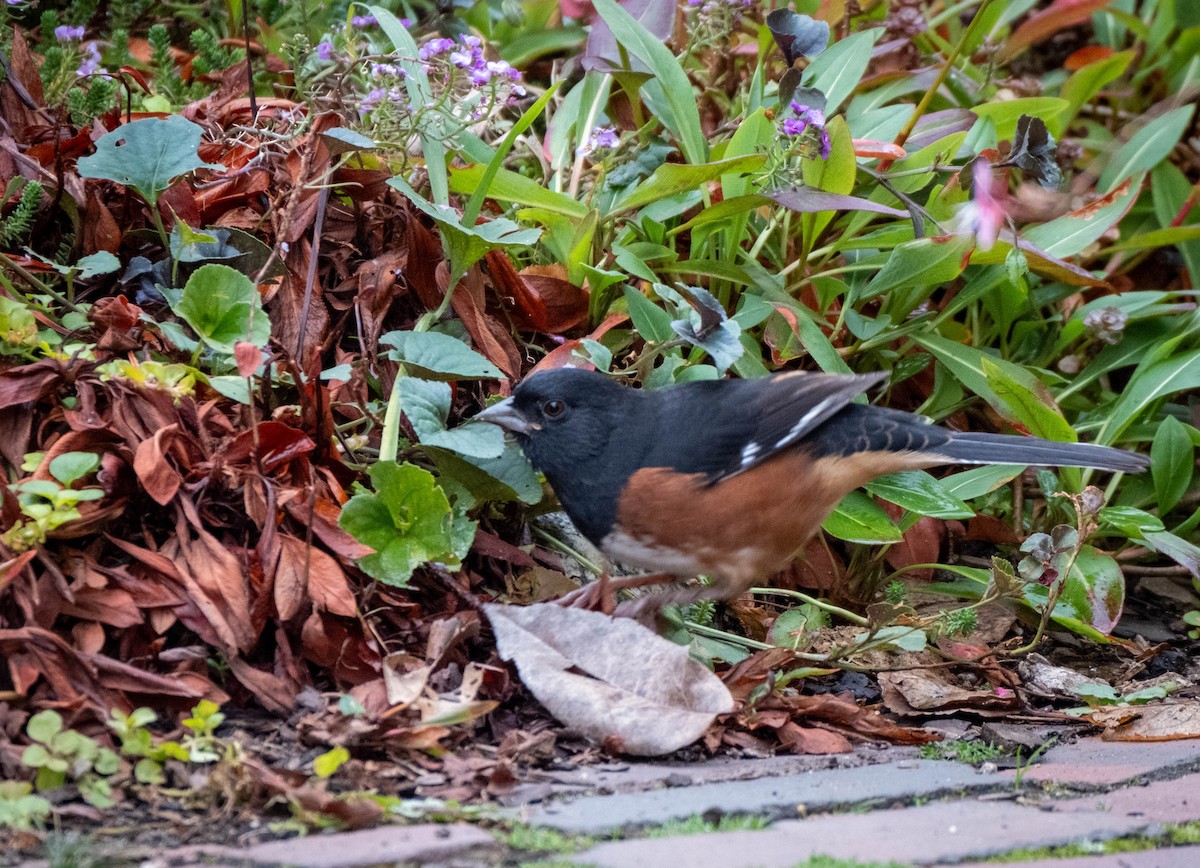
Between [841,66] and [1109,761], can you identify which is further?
[841,66]

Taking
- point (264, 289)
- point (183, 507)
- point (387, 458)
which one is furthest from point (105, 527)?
point (264, 289)

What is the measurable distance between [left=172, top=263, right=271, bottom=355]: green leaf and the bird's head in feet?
2.15

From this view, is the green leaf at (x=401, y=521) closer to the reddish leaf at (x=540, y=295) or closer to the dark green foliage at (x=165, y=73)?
the reddish leaf at (x=540, y=295)

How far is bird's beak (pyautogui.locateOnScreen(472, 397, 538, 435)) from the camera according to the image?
3145 millimetres

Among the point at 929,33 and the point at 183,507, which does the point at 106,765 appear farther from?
the point at 929,33

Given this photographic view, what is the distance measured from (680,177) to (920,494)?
119 centimetres

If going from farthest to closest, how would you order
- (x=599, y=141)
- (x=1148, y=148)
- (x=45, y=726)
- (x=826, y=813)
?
(x=1148, y=148)
(x=599, y=141)
(x=826, y=813)
(x=45, y=726)

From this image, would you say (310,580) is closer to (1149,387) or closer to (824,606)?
(824,606)

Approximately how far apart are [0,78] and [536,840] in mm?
2905

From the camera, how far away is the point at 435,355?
304cm

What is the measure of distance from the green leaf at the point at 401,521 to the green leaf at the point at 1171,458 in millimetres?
2432

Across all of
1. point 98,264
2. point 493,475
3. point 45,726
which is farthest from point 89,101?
point 45,726

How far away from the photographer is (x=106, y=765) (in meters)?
2.14

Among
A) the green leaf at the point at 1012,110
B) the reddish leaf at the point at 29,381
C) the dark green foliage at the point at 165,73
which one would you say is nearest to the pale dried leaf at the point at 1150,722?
the green leaf at the point at 1012,110
